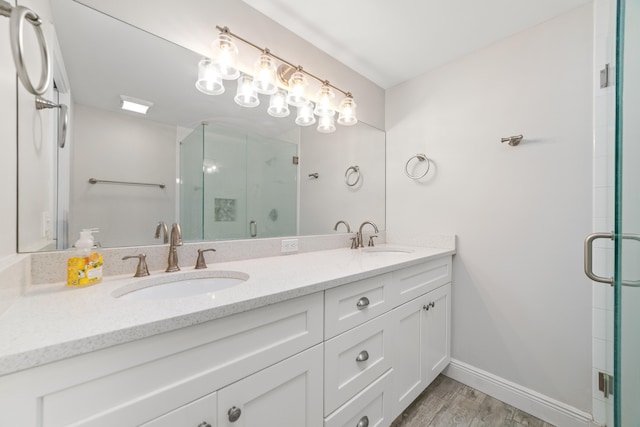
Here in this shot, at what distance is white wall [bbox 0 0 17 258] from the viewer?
69 cm

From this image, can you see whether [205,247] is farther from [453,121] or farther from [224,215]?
[453,121]

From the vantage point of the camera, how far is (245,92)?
1.41m

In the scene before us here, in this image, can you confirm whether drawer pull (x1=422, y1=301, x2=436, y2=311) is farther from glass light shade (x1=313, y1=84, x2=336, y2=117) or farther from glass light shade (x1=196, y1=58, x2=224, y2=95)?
glass light shade (x1=196, y1=58, x2=224, y2=95)

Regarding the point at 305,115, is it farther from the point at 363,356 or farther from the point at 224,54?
the point at 363,356

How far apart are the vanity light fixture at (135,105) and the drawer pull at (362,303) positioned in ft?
4.11

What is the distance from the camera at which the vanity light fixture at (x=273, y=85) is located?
1.27 m

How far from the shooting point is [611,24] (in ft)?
4.19

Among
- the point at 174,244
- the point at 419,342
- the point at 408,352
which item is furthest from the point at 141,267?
the point at 419,342

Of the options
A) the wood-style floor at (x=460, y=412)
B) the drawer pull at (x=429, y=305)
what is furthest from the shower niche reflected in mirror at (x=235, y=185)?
the wood-style floor at (x=460, y=412)

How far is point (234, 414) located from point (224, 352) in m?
0.18

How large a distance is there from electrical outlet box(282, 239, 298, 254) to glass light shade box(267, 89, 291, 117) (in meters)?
0.80

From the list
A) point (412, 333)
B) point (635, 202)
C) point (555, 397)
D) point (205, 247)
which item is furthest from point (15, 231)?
point (555, 397)

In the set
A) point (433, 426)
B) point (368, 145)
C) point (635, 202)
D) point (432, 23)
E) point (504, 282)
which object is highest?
point (432, 23)

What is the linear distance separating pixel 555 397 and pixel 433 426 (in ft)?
2.37
